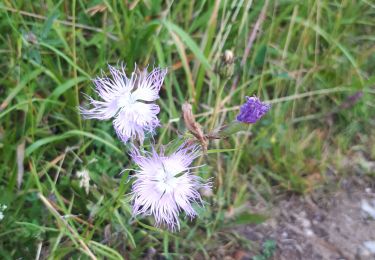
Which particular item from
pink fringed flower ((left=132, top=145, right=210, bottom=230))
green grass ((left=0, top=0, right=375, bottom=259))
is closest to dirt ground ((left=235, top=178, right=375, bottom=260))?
green grass ((left=0, top=0, right=375, bottom=259))

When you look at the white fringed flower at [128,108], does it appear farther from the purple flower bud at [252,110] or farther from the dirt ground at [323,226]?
the dirt ground at [323,226]

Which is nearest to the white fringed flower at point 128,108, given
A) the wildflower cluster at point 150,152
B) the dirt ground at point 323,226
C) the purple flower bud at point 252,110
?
the wildflower cluster at point 150,152

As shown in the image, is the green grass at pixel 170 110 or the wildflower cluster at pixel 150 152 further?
the green grass at pixel 170 110

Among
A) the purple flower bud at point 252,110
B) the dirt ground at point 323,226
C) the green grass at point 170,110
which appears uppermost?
the purple flower bud at point 252,110

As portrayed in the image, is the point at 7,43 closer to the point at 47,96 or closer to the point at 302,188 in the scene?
the point at 47,96

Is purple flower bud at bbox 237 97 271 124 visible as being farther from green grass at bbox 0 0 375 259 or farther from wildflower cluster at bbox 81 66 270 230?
green grass at bbox 0 0 375 259

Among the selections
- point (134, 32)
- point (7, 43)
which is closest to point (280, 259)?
point (134, 32)

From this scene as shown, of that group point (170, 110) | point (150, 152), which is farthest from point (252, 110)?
point (170, 110)
